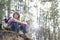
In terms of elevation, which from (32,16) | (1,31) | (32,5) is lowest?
(1,31)

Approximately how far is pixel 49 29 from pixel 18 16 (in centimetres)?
45

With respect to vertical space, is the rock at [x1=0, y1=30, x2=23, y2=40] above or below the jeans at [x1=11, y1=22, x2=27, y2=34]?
below

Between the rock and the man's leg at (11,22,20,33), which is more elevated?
the man's leg at (11,22,20,33)

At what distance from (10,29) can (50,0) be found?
0.66 metres

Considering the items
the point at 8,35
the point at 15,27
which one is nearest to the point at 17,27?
the point at 15,27

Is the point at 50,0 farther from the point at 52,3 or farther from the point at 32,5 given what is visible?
the point at 32,5

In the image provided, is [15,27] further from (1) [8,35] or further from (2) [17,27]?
(1) [8,35]

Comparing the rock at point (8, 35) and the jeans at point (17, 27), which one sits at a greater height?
the jeans at point (17, 27)

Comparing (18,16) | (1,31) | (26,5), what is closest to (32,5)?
(26,5)

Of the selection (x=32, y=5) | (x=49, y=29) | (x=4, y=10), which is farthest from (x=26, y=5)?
(x=49, y=29)

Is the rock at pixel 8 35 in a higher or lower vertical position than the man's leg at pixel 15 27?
lower

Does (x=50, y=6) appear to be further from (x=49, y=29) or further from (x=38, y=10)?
(x=49, y=29)

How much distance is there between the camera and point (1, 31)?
6.89ft

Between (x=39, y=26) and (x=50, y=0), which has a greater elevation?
(x=50, y=0)
